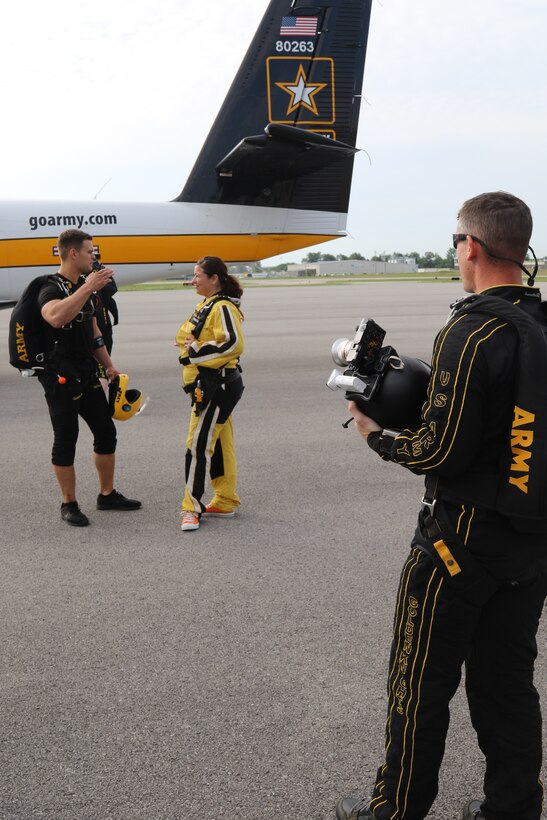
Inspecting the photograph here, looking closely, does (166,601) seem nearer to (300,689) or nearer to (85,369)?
(300,689)

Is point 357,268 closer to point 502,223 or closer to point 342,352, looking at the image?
point 342,352

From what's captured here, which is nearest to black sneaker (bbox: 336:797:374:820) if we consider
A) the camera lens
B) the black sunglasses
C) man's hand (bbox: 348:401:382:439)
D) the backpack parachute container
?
man's hand (bbox: 348:401:382:439)

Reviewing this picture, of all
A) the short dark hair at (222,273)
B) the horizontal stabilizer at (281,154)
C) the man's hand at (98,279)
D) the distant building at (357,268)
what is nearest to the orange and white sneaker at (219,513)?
the short dark hair at (222,273)

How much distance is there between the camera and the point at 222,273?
4945mm

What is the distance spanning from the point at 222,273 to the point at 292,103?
762 cm

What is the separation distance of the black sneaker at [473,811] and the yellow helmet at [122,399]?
3.80 m

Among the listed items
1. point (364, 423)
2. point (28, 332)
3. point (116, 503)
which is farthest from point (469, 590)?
point (28, 332)

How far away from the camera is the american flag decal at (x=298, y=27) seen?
36.9 feet

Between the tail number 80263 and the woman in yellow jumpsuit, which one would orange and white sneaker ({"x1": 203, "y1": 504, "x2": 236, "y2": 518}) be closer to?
the woman in yellow jumpsuit

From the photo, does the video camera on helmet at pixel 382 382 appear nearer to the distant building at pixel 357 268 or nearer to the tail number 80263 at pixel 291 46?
the tail number 80263 at pixel 291 46

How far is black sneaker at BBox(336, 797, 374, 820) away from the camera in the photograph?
2084 mm

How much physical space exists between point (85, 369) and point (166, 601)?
1932 mm

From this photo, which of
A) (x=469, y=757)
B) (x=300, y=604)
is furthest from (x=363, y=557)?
(x=469, y=757)

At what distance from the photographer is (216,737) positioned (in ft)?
8.70
